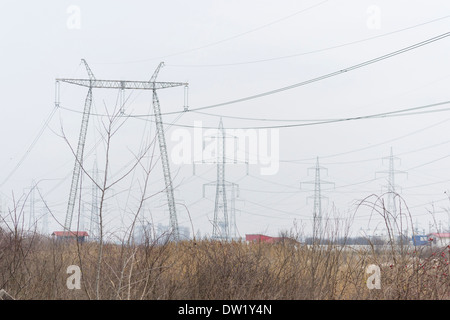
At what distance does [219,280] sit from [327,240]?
6.02 feet

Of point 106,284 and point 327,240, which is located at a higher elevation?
point 327,240

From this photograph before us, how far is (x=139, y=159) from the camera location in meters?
5.56
